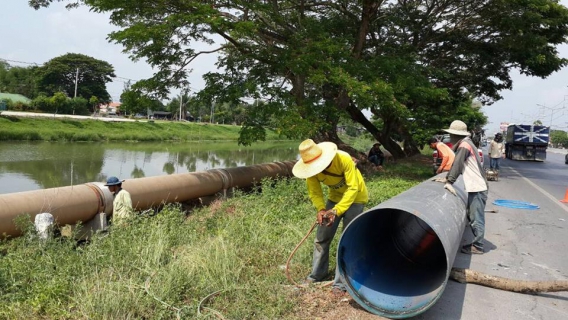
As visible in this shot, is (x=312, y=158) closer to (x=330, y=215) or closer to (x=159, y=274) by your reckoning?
(x=330, y=215)

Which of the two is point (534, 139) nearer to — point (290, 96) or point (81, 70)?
point (290, 96)

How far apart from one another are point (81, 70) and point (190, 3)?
209 ft

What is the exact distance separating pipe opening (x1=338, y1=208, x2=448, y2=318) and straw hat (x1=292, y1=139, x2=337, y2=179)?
26.0 inches

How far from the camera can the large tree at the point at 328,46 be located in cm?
1202

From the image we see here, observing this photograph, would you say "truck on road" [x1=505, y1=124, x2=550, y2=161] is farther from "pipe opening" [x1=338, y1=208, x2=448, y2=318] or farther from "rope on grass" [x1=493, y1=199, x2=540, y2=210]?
"pipe opening" [x1=338, y1=208, x2=448, y2=318]

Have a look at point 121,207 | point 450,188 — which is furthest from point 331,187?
point 121,207

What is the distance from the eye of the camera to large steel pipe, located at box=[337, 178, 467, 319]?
457cm

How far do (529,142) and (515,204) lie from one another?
23.4m

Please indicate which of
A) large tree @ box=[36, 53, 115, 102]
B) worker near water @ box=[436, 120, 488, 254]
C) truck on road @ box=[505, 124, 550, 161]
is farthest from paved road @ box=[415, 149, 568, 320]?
large tree @ box=[36, 53, 115, 102]

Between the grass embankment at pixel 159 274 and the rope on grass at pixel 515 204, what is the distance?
5.95m

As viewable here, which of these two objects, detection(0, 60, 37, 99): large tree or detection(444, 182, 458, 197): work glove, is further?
detection(0, 60, 37, 99): large tree

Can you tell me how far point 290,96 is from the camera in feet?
44.2

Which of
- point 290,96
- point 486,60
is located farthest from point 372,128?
point 290,96

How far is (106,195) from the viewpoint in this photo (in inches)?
345
